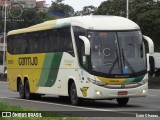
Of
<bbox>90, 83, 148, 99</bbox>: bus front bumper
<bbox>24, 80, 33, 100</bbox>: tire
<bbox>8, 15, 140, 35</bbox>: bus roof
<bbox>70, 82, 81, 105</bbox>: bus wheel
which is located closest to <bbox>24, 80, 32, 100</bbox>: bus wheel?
<bbox>24, 80, 33, 100</bbox>: tire

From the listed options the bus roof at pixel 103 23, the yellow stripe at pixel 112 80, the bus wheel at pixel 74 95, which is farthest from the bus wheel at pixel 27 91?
the yellow stripe at pixel 112 80

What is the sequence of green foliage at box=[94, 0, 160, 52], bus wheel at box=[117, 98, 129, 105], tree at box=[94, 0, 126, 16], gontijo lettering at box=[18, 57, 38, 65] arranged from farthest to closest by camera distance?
tree at box=[94, 0, 126, 16]
green foliage at box=[94, 0, 160, 52]
gontijo lettering at box=[18, 57, 38, 65]
bus wheel at box=[117, 98, 129, 105]

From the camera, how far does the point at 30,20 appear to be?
97500 mm

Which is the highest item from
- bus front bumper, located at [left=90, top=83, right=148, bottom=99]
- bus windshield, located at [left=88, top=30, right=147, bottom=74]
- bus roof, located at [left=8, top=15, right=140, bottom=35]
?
bus roof, located at [left=8, top=15, right=140, bottom=35]

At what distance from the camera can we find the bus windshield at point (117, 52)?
720 inches

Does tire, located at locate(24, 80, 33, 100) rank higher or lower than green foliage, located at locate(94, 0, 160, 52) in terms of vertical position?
lower

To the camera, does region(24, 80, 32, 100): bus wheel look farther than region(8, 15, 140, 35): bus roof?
Yes

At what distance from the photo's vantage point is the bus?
18203 mm

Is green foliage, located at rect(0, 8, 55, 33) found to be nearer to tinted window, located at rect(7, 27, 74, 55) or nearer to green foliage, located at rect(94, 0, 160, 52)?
green foliage, located at rect(94, 0, 160, 52)

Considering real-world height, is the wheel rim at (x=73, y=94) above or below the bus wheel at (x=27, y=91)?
above

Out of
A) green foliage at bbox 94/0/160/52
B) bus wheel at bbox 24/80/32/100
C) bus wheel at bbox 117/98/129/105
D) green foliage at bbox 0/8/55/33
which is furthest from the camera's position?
green foliage at bbox 0/8/55/33

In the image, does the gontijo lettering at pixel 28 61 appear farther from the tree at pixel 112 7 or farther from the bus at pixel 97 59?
the tree at pixel 112 7

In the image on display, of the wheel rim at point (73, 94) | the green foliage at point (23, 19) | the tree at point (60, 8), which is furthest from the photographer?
the tree at point (60, 8)

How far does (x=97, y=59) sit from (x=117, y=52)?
769 millimetres
